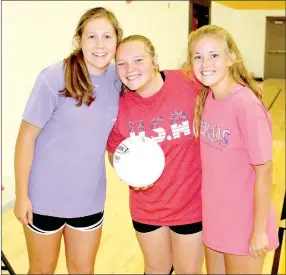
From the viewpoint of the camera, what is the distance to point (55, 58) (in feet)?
12.8

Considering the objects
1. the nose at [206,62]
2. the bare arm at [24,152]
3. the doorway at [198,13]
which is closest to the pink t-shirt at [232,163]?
the nose at [206,62]

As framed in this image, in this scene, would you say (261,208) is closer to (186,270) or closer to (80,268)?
(186,270)

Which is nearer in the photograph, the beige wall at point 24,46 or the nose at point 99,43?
the nose at point 99,43

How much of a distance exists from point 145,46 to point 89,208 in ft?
1.87

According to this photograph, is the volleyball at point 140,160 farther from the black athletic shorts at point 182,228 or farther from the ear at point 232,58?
the ear at point 232,58

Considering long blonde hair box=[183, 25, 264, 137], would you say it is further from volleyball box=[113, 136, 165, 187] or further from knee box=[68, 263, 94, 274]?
knee box=[68, 263, 94, 274]

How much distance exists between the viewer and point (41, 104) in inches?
55.3

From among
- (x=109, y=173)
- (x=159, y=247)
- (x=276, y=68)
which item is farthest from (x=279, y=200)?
(x=276, y=68)

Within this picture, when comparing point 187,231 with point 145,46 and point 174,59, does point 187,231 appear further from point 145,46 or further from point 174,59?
point 174,59

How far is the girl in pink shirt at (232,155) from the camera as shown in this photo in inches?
50.6

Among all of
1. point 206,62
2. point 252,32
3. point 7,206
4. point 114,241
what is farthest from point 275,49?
point 206,62

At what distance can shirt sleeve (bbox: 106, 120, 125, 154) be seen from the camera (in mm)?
1552

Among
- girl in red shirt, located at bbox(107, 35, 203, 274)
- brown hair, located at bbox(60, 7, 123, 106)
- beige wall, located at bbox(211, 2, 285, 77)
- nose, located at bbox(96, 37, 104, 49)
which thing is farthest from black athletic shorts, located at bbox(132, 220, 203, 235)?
beige wall, located at bbox(211, 2, 285, 77)

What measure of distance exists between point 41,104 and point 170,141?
1.37ft
